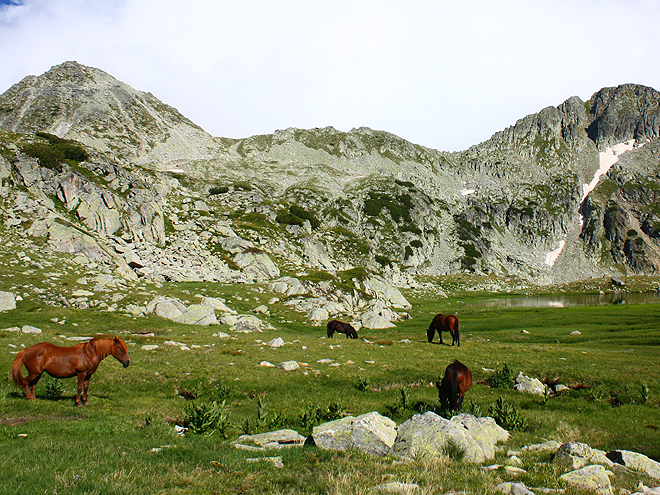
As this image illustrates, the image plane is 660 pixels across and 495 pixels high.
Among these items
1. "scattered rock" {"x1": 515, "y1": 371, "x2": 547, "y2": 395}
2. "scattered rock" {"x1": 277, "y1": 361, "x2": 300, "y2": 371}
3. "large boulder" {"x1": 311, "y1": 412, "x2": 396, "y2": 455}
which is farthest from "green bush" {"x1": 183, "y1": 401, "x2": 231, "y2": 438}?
"scattered rock" {"x1": 515, "y1": 371, "x2": 547, "y2": 395}

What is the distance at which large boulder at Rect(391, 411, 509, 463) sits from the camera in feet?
32.9

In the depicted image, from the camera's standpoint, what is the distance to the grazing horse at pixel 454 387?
1525 cm

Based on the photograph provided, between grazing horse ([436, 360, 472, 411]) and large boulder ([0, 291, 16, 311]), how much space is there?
40.9m

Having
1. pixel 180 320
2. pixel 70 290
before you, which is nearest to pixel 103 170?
pixel 70 290

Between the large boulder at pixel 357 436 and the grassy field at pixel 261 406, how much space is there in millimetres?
651

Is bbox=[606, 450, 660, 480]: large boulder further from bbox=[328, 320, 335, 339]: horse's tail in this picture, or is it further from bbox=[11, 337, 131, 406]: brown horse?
bbox=[328, 320, 335, 339]: horse's tail

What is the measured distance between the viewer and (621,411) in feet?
51.8

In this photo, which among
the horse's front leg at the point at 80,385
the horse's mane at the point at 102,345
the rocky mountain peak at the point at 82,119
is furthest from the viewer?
the rocky mountain peak at the point at 82,119

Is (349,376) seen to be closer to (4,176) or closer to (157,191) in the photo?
(4,176)

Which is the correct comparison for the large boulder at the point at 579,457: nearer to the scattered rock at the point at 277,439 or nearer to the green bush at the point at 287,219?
the scattered rock at the point at 277,439

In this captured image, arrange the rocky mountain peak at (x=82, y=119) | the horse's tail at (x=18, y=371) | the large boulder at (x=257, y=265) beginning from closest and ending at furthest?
the horse's tail at (x=18, y=371)
the large boulder at (x=257, y=265)
the rocky mountain peak at (x=82, y=119)

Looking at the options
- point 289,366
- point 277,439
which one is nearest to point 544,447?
point 277,439

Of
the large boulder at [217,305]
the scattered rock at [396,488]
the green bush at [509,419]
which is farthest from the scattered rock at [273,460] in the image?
the large boulder at [217,305]

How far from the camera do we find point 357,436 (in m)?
10.5
